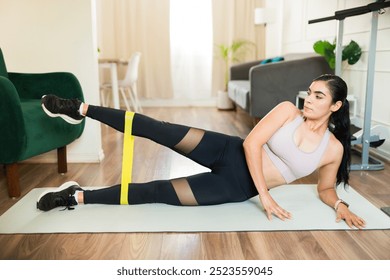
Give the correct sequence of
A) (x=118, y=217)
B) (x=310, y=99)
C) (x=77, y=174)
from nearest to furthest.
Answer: (x=310, y=99) < (x=118, y=217) < (x=77, y=174)

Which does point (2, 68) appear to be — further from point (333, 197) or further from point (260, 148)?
point (333, 197)

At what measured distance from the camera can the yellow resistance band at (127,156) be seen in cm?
186

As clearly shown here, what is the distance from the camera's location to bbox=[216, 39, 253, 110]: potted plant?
6367 mm

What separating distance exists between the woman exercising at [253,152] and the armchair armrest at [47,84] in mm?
824

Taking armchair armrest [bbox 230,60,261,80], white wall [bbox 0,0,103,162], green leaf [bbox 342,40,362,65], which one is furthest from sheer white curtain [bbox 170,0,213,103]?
white wall [bbox 0,0,103,162]

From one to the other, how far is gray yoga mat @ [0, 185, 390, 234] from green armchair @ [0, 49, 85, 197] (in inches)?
10.0

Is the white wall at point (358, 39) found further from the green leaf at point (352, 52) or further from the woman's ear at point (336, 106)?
the woman's ear at point (336, 106)

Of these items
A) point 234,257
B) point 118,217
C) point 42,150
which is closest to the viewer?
point 234,257

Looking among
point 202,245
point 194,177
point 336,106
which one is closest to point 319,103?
→ point 336,106

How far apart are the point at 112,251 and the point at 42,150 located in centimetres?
106

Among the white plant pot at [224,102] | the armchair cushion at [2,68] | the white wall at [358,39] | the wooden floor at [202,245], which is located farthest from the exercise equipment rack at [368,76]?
the white plant pot at [224,102]

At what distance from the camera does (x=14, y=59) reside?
3002mm
